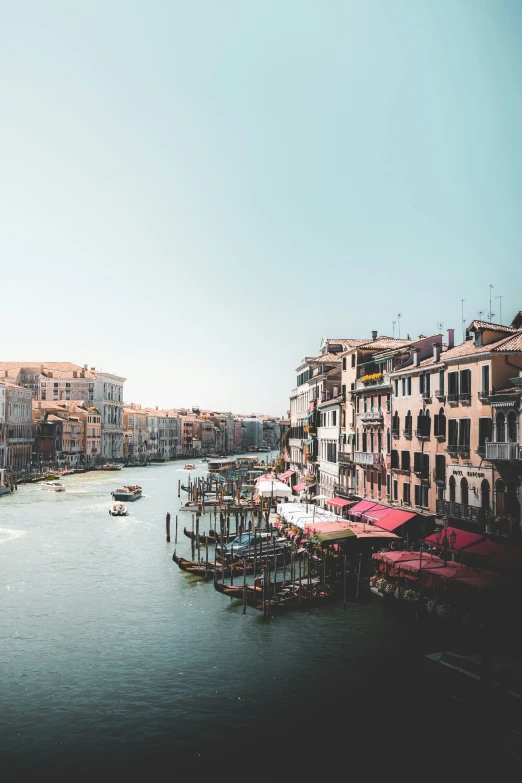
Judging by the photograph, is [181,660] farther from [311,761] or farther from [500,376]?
[500,376]

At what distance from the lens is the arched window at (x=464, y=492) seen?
948 inches

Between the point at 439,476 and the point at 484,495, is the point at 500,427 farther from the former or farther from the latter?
the point at 439,476

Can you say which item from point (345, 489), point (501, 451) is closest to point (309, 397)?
point (345, 489)

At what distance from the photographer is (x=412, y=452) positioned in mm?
28578

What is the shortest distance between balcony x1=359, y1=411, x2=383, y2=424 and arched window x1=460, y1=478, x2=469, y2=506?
7916 millimetres

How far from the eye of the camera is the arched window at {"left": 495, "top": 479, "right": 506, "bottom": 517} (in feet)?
71.9

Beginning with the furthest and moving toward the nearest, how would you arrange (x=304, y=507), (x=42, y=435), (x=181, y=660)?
(x=42, y=435) → (x=304, y=507) → (x=181, y=660)

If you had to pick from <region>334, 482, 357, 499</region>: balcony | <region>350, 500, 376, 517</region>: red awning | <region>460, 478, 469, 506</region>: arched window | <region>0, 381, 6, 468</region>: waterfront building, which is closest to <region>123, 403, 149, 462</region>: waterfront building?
<region>0, 381, 6, 468</region>: waterfront building

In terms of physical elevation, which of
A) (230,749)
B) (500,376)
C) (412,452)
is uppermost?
(500,376)

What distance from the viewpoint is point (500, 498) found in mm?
22078

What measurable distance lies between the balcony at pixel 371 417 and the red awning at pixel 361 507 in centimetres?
381

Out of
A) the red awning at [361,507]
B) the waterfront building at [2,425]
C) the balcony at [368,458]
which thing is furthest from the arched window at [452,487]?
the waterfront building at [2,425]

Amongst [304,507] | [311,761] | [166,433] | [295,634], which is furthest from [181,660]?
[166,433]

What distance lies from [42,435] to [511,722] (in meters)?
97.5
